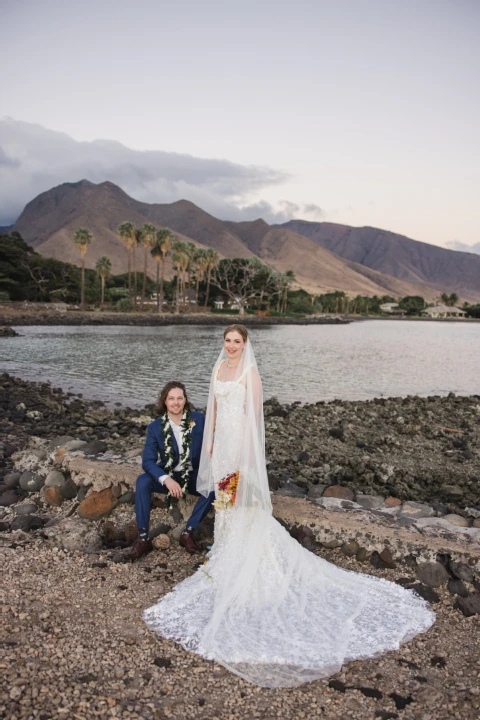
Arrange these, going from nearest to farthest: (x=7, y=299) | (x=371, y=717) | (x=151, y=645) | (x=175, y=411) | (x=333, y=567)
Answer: (x=371, y=717)
(x=151, y=645)
(x=333, y=567)
(x=175, y=411)
(x=7, y=299)

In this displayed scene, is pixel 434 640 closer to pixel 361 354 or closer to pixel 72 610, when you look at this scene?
pixel 72 610

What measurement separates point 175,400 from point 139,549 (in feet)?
5.56

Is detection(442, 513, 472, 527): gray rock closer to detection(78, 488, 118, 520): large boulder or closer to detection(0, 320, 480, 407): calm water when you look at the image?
detection(78, 488, 118, 520): large boulder

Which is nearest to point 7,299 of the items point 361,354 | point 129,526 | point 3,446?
point 361,354

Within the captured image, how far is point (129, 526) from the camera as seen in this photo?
6.56 meters

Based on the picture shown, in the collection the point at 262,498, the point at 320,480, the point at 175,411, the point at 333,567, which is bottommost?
the point at 320,480

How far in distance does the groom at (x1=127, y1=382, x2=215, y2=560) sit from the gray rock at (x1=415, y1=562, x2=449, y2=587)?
233 cm

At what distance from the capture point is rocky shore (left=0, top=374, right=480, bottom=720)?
12.0 ft

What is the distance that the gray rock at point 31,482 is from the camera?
7.77 metres

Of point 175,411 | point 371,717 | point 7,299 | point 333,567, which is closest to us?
point 371,717

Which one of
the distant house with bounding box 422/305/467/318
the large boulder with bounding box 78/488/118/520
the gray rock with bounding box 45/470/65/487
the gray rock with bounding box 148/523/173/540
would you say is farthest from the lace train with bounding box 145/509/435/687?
the distant house with bounding box 422/305/467/318

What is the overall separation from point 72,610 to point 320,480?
682cm

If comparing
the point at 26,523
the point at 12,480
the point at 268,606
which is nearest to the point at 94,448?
the point at 12,480

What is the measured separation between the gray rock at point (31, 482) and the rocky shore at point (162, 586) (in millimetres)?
27
